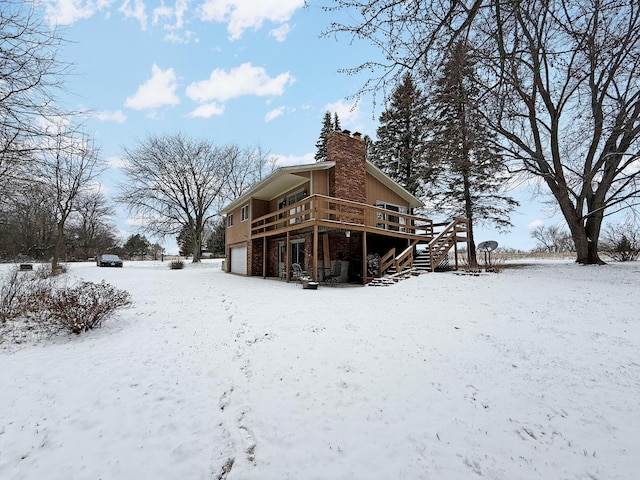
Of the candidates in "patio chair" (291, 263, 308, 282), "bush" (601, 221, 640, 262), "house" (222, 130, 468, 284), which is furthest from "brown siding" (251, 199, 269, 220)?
"bush" (601, 221, 640, 262)

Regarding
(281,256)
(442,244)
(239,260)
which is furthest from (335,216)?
(239,260)

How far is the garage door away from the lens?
18172 millimetres

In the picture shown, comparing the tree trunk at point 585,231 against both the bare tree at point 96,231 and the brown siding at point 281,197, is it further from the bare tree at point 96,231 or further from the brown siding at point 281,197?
the bare tree at point 96,231

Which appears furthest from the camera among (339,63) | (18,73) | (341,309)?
(341,309)

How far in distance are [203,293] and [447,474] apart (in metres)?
9.46

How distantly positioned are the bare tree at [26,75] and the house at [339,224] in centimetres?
762

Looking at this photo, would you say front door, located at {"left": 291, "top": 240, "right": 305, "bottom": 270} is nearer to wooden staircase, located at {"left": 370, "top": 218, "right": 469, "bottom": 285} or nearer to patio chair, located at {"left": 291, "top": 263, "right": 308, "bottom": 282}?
patio chair, located at {"left": 291, "top": 263, "right": 308, "bottom": 282}

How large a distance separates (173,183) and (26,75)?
24.6 meters

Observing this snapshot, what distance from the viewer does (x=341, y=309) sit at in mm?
7070

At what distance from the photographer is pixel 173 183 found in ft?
87.8

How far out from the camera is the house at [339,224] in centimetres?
1234

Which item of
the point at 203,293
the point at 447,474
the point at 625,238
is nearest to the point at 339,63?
the point at 447,474

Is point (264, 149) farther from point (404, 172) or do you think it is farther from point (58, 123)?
point (58, 123)

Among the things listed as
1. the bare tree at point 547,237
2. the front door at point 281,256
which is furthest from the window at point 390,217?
the bare tree at point 547,237
